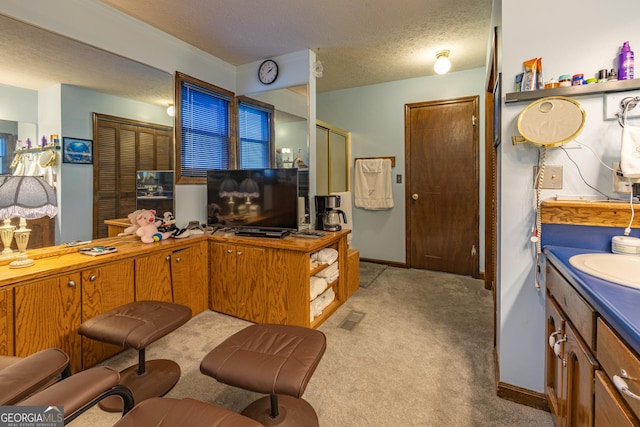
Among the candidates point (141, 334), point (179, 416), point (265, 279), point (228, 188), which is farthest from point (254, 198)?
point (179, 416)

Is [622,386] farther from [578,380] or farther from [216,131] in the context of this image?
[216,131]

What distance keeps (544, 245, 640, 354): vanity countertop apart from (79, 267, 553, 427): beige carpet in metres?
0.89

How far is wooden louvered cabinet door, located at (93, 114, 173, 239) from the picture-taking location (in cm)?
221

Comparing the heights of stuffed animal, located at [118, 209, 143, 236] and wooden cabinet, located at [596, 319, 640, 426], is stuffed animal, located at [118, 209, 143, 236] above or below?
above

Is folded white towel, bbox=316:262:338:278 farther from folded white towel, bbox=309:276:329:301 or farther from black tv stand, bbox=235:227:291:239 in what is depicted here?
black tv stand, bbox=235:227:291:239

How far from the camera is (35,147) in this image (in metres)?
1.88

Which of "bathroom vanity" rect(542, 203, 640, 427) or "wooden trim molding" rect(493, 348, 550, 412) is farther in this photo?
"wooden trim molding" rect(493, 348, 550, 412)

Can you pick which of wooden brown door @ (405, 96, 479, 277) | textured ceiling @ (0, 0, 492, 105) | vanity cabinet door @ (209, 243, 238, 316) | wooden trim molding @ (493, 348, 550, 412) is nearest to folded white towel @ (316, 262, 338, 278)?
vanity cabinet door @ (209, 243, 238, 316)

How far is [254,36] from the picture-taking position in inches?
107

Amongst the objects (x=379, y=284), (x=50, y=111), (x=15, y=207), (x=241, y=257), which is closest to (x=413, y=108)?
(x=379, y=284)

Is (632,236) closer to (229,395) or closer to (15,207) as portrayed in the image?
(229,395)

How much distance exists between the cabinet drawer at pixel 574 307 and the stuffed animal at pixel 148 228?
2.54 m

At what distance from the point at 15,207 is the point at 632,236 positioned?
3083 millimetres

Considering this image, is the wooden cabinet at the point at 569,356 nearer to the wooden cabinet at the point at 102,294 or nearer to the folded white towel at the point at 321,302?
the folded white towel at the point at 321,302
